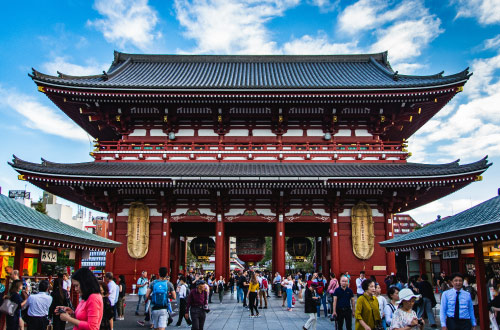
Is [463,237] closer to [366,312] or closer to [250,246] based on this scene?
[366,312]

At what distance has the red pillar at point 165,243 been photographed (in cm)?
2255

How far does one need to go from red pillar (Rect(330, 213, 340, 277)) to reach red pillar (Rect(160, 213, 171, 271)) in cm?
907

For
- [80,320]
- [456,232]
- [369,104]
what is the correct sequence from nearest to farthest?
[80,320] → [456,232] → [369,104]

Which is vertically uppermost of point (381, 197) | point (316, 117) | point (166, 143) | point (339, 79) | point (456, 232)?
point (339, 79)

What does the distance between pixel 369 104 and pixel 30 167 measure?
60.4 feet

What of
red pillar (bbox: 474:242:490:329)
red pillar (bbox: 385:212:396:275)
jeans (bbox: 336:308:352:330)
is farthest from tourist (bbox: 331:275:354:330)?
red pillar (bbox: 385:212:396:275)

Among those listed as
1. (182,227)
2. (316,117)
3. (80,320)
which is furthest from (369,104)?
(80,320)

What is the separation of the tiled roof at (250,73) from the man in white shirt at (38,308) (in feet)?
47.4

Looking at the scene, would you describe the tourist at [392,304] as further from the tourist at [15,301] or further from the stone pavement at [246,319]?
the tourist at [15,301]

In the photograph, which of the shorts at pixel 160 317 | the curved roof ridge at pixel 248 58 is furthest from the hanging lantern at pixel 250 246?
the shorts at pixel 160 317

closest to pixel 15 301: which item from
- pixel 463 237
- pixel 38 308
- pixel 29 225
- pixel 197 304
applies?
pixel 38 308

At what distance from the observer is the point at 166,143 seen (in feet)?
78.9

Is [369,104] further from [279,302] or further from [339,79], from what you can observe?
[279,302]

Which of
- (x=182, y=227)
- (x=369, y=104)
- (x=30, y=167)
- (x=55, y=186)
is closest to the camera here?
(x=30, y=167)
